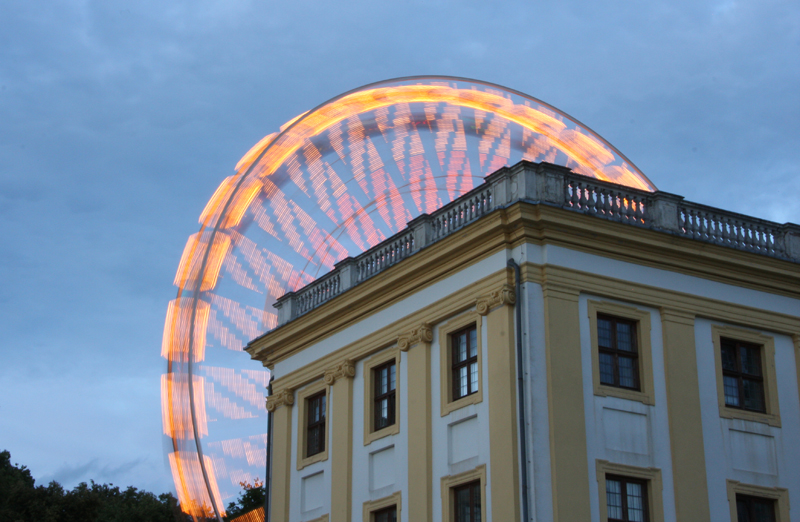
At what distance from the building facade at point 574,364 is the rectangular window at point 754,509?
44 mm

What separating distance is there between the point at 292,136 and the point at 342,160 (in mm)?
1673

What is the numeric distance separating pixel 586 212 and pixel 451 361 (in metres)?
4.62

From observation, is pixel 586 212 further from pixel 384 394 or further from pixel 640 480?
pixel 384 394

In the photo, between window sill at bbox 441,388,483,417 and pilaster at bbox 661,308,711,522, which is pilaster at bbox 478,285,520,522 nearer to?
window sill at bbox 441,388,483,417

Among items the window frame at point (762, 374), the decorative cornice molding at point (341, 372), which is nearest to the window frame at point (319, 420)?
the decorative cornice molding at point (341, 372)

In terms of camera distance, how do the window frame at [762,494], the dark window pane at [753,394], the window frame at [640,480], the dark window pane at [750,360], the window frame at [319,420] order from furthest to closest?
the window frame at [319,420]
the dark window pane at [750,360]
the dark window pane at [753,394]
the window frame at [762,494]
the window frame at [640,480]

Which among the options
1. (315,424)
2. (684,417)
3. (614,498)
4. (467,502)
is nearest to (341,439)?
(315,424)

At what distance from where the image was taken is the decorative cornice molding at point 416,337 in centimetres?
2419

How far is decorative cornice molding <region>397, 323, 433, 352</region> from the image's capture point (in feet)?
79.4

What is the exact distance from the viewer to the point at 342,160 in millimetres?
30688

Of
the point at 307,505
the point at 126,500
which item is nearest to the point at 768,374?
the point at 307,505

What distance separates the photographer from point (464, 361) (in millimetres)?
23203

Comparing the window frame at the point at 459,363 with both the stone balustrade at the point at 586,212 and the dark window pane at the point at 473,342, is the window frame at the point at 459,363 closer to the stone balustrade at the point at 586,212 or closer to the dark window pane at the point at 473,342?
the dark window pane at the point at 473,342

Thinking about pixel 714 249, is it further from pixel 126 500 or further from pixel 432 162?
pixel 126 500
